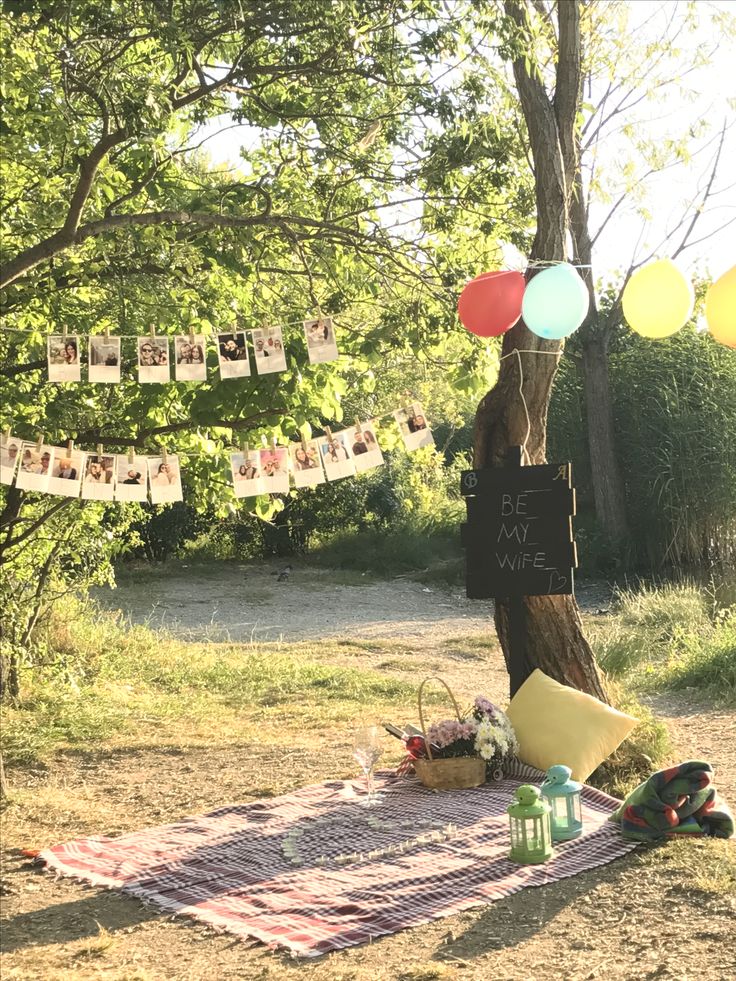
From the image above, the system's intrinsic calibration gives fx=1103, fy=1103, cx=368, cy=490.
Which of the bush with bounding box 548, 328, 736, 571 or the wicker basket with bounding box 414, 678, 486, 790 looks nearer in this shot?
the wicker basket with bounding box 414, 678, 486, 790

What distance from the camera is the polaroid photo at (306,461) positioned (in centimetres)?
570

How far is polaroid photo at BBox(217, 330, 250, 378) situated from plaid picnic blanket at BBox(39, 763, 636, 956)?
2136 millimetres

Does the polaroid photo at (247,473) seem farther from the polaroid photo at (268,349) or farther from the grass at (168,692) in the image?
the grass at (168,692)

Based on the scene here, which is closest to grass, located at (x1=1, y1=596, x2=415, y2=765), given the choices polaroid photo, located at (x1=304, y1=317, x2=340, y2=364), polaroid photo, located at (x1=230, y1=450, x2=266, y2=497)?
polaroid photo, located at (x1=230, y1=450, x2=266, y2=497)

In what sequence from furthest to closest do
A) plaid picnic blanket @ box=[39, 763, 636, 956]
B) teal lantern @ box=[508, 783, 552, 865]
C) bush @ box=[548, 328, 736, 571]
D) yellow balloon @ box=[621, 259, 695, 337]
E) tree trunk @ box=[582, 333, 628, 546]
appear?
1. tree trunk @ box=[582, 333, 628, 546]
2. bush @ box=[548, 328, 736, 571]
3. yellow balloon @ box=[621, 259, 695, 337]
4. teal lantern @ box=[508, 783, 552, 865]
5. plaid picnic blanket @ box=[39, 763, 636, 956]

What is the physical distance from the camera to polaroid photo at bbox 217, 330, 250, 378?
5.50 metres

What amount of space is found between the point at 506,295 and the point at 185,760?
10.8 feet

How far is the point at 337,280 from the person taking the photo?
6008 mm

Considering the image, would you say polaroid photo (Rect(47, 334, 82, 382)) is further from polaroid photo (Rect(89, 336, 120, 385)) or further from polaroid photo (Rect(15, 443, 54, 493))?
polaroid photo (Rect(15, 443, 54, 493))

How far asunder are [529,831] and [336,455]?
2204 millimetres

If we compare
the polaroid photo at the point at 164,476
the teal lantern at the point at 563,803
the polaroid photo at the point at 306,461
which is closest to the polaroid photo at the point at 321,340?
the polaroid photo at the point at 306,461

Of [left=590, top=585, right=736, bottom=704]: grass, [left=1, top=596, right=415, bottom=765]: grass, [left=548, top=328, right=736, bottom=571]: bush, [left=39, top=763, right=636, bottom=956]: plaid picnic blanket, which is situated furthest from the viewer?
[left=548, top=328, right=736, bottom=571]: bush

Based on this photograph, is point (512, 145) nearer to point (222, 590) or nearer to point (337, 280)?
point (337, 280)

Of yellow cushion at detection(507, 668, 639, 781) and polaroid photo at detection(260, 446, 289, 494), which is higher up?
polaroid photo at detection(260, 446, 289, 494)
